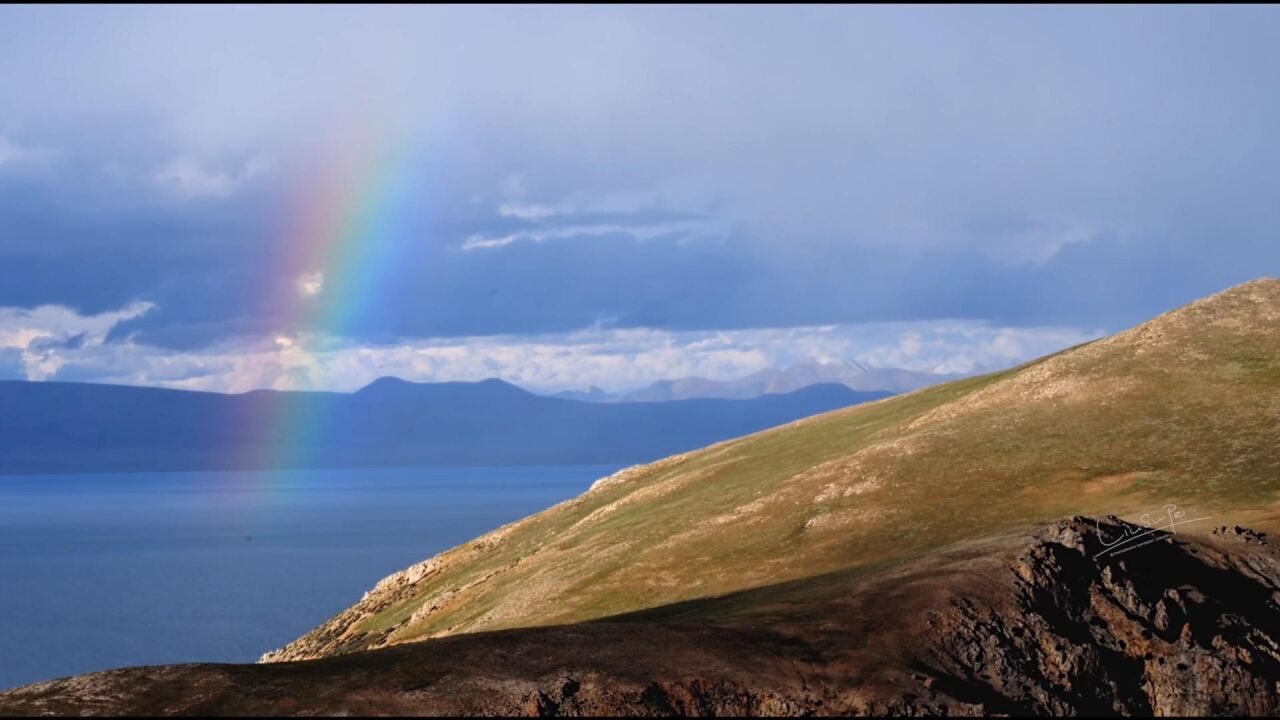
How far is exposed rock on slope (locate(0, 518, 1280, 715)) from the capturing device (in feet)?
111

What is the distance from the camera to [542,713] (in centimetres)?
3325

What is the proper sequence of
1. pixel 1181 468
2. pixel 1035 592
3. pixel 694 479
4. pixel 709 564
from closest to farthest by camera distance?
pixel 1035 592 < pixel 1181 468 < pixel 709 564 < pixel 694 479

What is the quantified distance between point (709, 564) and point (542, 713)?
111 feet

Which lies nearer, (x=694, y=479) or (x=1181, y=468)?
(x=1181, y=468)

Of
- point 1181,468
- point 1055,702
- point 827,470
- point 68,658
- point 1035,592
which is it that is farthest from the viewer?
point 68,658

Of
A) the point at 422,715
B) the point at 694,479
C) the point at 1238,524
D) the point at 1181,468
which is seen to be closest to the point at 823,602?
the point at 422,715

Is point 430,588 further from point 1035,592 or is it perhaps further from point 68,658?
point 68,658

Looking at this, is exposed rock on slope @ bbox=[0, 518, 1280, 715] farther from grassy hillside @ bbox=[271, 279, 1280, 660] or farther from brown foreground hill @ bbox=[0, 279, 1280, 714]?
grassy hillside @ bbox=[271, 279, 1280, 660]

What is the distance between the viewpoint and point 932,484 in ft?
224

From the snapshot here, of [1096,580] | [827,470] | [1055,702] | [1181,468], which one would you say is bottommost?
[1055,702]
